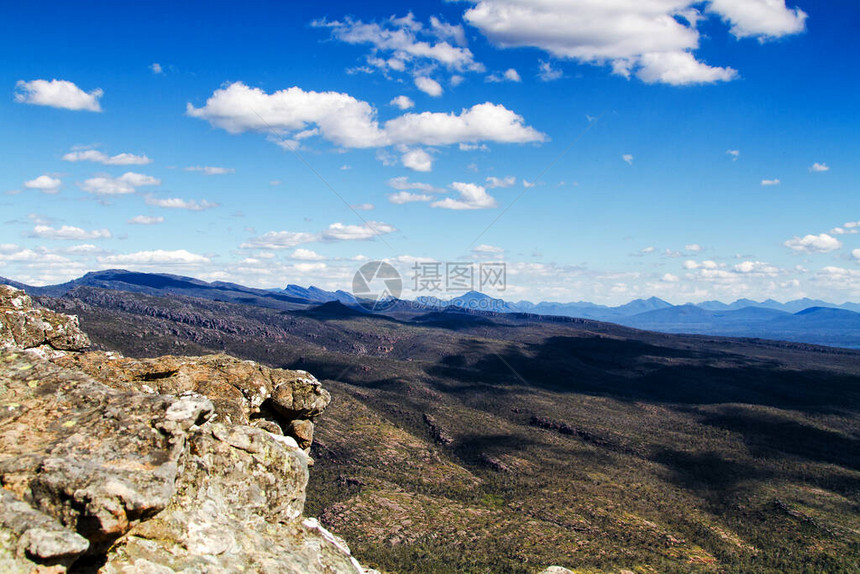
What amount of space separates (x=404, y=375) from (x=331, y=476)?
307 feet

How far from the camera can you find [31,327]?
20.5m

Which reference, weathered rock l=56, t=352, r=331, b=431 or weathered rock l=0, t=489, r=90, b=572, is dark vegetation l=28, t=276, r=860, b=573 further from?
weathered rock l=0, t=489, r=90, b=572

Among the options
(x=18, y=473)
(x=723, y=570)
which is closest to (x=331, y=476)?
(x=723, y=570)

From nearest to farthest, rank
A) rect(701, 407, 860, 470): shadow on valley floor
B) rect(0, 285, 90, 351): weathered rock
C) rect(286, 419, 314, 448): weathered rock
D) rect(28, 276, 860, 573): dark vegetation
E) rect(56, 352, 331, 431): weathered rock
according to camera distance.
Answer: rect(0, 285, 90, 351): weathered rock < rect(56, 352, 331, 431): weathered rock < rect(286, 419, 314, 448): weathered rock < rect(28, 276, 860, 573): dark vegetation < rect(701, 407, 860, 470): shadow on valley floor

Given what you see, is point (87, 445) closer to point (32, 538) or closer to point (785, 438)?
point (32, 538)

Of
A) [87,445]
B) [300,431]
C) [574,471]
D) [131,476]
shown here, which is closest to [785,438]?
[574,471]

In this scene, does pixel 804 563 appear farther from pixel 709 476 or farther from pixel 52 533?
pixel 52 533

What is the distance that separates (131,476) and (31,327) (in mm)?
11886

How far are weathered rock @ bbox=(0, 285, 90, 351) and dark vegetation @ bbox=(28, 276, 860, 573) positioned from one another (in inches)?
1631

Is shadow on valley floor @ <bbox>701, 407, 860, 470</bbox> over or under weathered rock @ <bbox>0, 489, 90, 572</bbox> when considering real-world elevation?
under

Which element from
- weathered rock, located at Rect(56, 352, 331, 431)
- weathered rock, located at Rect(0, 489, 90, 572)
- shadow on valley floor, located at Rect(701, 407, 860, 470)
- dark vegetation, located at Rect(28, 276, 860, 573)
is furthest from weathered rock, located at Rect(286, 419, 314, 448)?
shadow on valley floor, located at Rect(701, 407, 860, 470)

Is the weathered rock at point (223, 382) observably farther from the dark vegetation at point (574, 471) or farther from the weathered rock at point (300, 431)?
the dark vegetation at point (574, 471)

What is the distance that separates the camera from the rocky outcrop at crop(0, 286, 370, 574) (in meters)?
11.4

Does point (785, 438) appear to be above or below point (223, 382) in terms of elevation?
below
